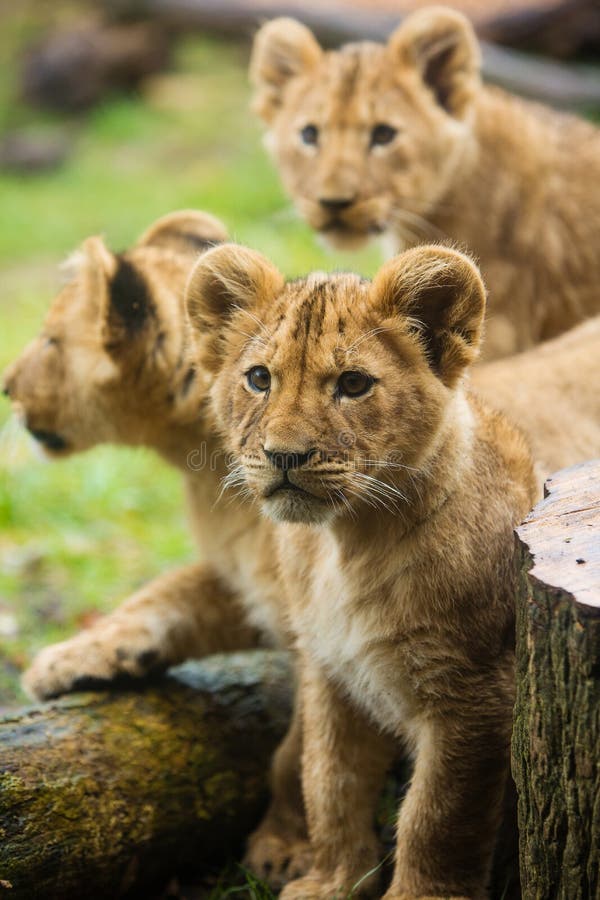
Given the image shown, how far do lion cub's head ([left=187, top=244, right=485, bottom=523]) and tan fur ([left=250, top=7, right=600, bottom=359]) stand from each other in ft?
9.10

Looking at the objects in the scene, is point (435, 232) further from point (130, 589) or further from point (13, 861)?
point (13, 861)

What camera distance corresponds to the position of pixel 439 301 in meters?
3.79

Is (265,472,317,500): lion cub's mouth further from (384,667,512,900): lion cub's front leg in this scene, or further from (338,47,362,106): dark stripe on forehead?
(338,47,362,106): dark stripe on forehead

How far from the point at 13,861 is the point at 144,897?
0.78 m

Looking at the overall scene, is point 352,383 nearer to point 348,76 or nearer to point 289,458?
point 289,458

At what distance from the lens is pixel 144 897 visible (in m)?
4.61

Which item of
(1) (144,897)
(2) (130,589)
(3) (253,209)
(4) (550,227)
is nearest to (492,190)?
(4) (550,227)

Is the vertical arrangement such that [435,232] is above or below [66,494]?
above

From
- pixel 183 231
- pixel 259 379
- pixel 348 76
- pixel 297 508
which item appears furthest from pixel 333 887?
pixel 348 76

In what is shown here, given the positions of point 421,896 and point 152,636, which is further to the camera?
point 152,636

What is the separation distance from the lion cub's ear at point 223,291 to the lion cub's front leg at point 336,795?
49.6 inches

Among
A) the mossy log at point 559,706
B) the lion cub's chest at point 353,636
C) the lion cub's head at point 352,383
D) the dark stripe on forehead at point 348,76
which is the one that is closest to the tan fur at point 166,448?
the lion cub's chest at point 353,636

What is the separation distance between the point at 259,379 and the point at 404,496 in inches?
23.9

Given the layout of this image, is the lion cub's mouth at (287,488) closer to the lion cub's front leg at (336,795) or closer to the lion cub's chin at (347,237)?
the lion cub's front leg at (336,795)
